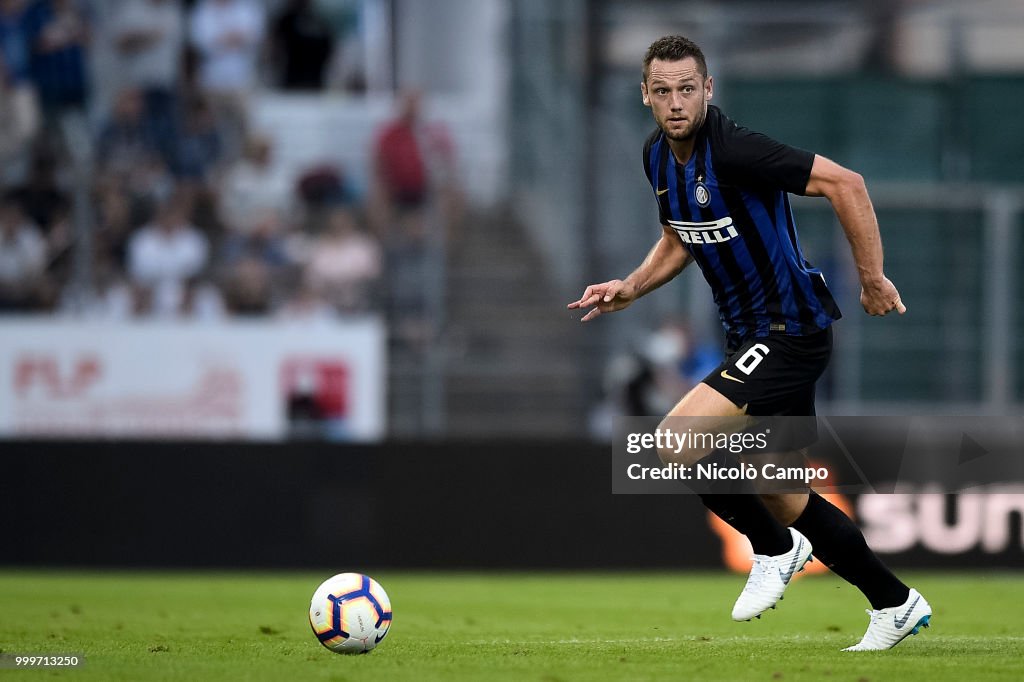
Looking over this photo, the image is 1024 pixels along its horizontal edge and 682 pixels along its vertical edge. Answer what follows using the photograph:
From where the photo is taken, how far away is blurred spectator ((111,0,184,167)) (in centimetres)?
1622

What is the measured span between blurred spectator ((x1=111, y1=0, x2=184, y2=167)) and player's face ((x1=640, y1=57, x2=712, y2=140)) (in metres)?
10.2

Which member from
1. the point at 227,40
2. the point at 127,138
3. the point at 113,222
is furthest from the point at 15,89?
the point at 227,40

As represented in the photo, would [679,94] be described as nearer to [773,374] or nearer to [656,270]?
[656,270]

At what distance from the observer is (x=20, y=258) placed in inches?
556

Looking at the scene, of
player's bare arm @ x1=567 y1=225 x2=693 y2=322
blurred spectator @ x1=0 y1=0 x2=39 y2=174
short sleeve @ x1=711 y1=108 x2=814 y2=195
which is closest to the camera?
Result: short sleeve @ x1=711 y1=108 x2=814 y2=195

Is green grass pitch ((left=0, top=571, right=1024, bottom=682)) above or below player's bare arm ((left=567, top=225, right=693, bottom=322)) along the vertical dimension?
below

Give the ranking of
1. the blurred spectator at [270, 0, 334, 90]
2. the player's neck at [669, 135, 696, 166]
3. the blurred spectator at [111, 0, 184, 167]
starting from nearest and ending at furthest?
the player's neck at [669, 135, 696, 166] < the blurred spectator at [111, 0, 184, 167] < the blurred spectator at [270, 0, 334, 90]

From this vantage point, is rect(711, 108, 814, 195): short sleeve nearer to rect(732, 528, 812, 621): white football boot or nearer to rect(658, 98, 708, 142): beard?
rect(658, 98, 708, 142): beard

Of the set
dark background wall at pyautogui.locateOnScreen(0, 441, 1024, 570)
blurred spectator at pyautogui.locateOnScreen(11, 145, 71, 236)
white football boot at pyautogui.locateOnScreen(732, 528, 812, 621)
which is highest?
blurred spectator at pyautogui.locateOnScreen(11, 145, 71, 236)

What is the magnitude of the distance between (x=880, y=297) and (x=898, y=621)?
54.8 inches

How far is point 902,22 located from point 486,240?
4.74 meters

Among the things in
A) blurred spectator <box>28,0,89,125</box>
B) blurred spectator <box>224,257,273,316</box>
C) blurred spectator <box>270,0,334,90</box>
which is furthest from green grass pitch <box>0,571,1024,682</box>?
blurred spectator <box>270,0,334,90</box>

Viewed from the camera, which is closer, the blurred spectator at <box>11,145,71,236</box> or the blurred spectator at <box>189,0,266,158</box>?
the blurred spectator at <box>11,145,71,236</box>

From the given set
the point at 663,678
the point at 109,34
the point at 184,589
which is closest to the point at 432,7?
the point at 109,34
